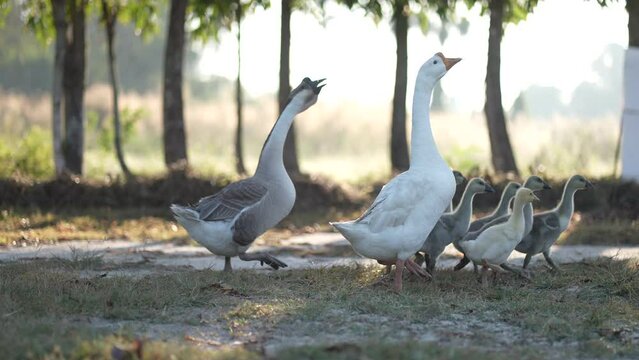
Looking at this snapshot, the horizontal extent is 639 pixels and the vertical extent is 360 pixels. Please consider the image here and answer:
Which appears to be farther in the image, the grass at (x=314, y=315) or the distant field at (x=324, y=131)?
the distant field at (x=324, y=131)

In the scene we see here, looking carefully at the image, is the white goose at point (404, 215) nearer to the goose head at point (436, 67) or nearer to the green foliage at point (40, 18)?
→ the goose head at point (436, 67)

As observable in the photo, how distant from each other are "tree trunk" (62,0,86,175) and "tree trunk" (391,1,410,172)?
6529mm

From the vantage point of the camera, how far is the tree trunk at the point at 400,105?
2069 cm

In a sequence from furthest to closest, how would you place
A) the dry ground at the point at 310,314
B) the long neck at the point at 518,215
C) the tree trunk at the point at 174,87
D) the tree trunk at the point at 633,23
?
the tree trunk at the point at 174,87, the tree trunk at the point at 633,23, the long neck at the point at 518,215, the dry ground at the point at 310,314

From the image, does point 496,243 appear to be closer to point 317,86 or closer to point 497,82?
point 317,86

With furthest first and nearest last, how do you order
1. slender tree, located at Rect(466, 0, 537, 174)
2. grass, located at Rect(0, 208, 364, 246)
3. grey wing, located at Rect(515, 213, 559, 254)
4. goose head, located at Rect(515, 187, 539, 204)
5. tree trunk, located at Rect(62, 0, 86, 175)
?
tree trunk, located at Rect(62, 0, 86, 175) → slender tree, located at Rect(466, 0, 537, 174) → grass, located at Rect(0, 208, 364, 246) → grey wing, located at Rect(515, 213, 559, 254) → goose head, located at Rect(515, 187, 539, 204)

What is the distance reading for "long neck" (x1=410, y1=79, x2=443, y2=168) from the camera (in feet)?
28.5

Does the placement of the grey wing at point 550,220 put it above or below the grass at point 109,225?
above

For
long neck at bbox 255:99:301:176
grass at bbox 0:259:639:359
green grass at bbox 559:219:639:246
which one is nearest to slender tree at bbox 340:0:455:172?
green grass at bbox 559:219:639:246

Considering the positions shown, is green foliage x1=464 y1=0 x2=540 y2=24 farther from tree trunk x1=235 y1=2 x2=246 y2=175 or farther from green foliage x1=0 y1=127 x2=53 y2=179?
green foliage x1=0 y1=127 x2=53 y2=179

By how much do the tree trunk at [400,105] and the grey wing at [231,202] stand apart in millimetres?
11204

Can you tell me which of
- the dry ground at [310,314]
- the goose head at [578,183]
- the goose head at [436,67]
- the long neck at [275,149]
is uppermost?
the goose head at [436,67]

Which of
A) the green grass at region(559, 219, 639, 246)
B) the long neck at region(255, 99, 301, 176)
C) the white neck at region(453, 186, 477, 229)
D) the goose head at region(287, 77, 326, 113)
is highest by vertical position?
the goose head at region(287, 77, 326, 113)

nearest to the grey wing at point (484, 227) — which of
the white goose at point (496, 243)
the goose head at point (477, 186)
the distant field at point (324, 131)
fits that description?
the white goose at point (496, 243)
